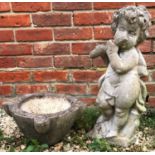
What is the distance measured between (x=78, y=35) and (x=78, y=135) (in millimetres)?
817

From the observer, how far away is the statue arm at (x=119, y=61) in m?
2.68

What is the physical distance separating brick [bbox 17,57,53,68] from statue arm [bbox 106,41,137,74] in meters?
0.91

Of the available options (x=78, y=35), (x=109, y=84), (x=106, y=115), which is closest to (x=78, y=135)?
(x=106, y=115)

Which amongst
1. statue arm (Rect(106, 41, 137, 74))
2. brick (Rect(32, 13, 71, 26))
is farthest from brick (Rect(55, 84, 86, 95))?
statue arm (Rect(106, 41, 137, 74))

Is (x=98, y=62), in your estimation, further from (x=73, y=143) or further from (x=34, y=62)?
(x=73, y=143)

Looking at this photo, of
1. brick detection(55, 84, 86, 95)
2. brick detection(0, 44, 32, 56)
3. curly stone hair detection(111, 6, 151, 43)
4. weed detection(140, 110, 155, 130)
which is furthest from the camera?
brick detection(55, 84, 86, 95)

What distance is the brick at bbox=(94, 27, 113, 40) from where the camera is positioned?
11.1 ft

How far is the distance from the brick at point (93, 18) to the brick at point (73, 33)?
6cm

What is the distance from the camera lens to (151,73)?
350cm

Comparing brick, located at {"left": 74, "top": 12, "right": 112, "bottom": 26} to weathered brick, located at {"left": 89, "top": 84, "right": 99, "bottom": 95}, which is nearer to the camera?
brick, located at {"left": 74, "top": 12, "right": 112, "bottom": 26}

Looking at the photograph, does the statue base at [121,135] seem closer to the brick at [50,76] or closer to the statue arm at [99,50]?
the statue arm at [99,50]

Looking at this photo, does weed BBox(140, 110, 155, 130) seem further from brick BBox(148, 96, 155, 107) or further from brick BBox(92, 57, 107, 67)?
brick BBox(92, 57, 107, 67)

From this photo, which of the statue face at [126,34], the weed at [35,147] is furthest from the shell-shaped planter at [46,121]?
the statue face at [126,34]

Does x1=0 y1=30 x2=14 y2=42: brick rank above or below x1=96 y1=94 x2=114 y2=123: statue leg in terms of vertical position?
above
